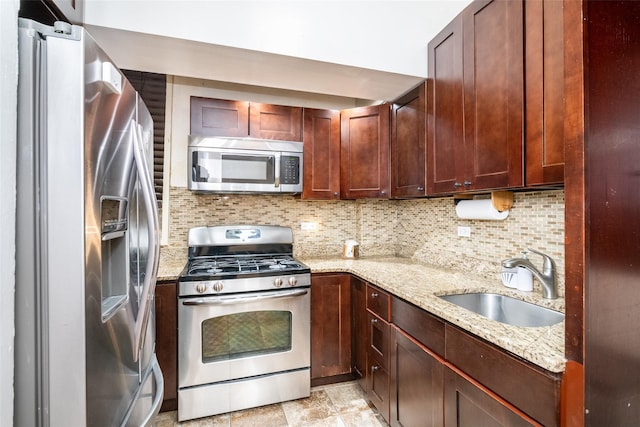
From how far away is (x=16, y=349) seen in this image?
0.72m

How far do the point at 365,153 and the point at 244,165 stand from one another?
98 centimetres

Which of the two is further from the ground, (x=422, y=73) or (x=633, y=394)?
(x=422, y=73)

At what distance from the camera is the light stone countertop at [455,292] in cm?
95

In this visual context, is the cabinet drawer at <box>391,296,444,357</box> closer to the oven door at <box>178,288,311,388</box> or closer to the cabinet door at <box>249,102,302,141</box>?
the oven door at <box>178,288,311,388</box>

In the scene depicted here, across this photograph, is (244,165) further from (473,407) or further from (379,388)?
(473,407)

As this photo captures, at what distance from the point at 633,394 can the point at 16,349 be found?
1.65 m

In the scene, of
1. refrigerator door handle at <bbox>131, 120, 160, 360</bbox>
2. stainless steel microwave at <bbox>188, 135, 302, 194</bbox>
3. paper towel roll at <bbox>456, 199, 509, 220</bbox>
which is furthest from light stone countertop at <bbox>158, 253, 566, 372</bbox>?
refrigerator door handle at <bbox>131, 120, 160, 360</bbox>

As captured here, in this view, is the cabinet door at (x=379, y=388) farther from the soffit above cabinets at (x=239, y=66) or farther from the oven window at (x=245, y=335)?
the soffit above cabinets at (x=239, y=66)

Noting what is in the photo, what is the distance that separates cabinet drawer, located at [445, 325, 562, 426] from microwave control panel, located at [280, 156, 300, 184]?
1547 mm

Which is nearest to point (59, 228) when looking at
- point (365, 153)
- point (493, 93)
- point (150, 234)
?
point (150, 234)

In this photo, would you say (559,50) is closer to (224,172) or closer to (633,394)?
(633,394)

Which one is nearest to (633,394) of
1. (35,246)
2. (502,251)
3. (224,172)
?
(502,251)

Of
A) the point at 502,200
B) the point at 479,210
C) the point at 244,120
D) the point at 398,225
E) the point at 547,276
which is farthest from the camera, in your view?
the point at 398,225

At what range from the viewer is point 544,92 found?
1.23 m
